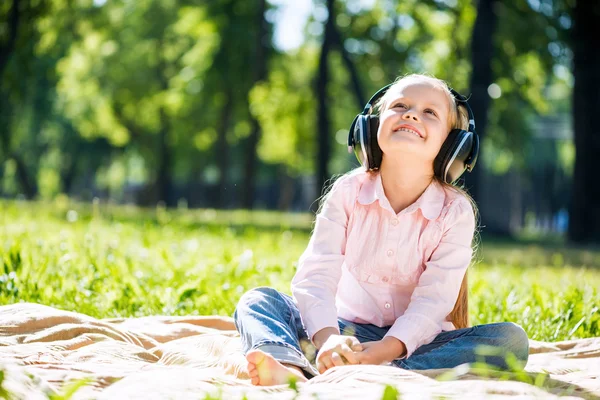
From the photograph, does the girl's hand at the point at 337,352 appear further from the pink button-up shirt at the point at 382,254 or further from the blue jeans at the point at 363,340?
the pink button-up shirt at the point at 382,254

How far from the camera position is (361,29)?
1912cm

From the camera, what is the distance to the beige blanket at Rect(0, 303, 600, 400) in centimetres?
243

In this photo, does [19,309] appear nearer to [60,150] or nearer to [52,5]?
[52,5]

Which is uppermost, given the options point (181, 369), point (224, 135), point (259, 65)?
point (259, 65)

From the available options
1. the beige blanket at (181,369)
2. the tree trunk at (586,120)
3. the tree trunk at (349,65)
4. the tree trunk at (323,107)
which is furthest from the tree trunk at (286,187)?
the beige blanket at (181,369)

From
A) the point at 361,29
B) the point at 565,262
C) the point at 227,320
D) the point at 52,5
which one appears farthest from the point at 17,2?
the point at 227,320

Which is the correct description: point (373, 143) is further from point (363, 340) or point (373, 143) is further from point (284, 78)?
point (284, 78)

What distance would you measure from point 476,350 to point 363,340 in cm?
51

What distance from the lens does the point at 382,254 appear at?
3463mm

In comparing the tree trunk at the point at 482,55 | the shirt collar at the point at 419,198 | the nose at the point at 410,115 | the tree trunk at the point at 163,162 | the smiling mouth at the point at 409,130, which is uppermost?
the tree trunk at the point at 482,55

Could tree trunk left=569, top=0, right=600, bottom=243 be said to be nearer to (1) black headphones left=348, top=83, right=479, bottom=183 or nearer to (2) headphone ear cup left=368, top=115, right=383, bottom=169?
(1) black headphones left=348, top=83, right=479, bottom=183

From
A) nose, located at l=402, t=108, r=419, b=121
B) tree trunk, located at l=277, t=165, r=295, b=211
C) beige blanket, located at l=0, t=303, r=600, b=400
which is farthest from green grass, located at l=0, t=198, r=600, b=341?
tree trunk, located at l=277, t=165, r=295, b=211

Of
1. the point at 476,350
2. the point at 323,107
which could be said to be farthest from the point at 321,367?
the point at 323,107

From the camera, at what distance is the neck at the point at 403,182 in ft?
11.6
